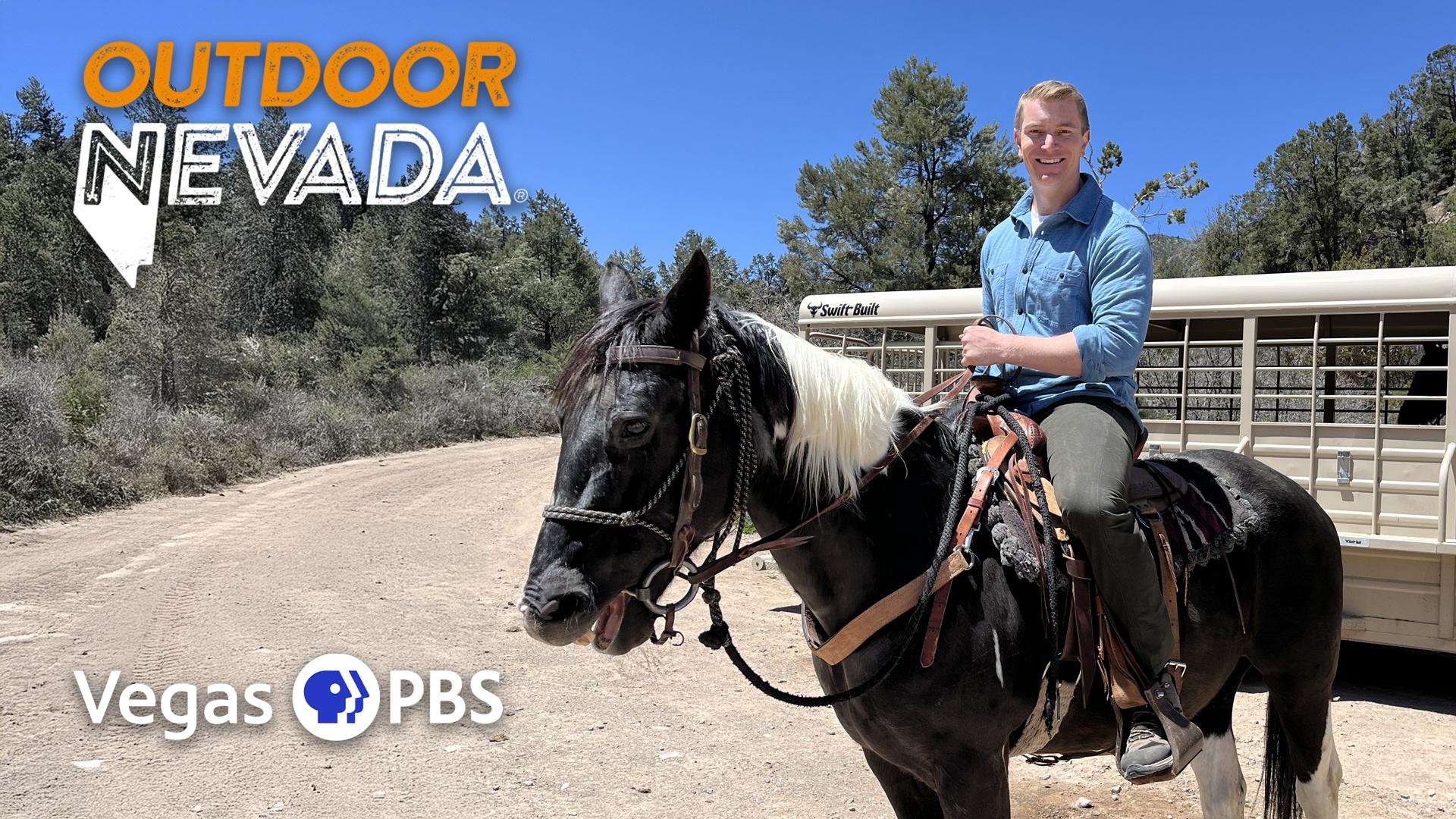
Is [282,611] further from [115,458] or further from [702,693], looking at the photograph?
[115,458]

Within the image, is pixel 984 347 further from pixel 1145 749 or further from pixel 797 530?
pixel 1145 749

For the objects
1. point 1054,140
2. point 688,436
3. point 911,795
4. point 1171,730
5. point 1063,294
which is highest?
point 1054,140

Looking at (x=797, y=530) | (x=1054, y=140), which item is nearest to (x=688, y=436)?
(x=797, y=530)

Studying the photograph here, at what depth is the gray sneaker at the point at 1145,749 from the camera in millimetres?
2250

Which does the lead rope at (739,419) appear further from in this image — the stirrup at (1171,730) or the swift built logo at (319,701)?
the swift built logo at (319,701)

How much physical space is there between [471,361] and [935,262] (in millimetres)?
16227

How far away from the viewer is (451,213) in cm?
3072

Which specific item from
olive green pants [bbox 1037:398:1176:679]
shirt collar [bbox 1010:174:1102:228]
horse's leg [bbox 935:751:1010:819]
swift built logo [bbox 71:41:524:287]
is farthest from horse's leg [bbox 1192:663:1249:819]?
swift built logo [bbox 71:41:524:287]

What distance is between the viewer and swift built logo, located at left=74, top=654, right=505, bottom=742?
5.16 m

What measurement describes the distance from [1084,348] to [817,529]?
815 millimetres

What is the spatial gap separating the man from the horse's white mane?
1.12ft

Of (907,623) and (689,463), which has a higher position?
(689,463)

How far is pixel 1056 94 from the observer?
241cm

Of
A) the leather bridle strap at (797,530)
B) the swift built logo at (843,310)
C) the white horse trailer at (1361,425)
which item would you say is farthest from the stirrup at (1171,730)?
the swift built logo at (843,310)
